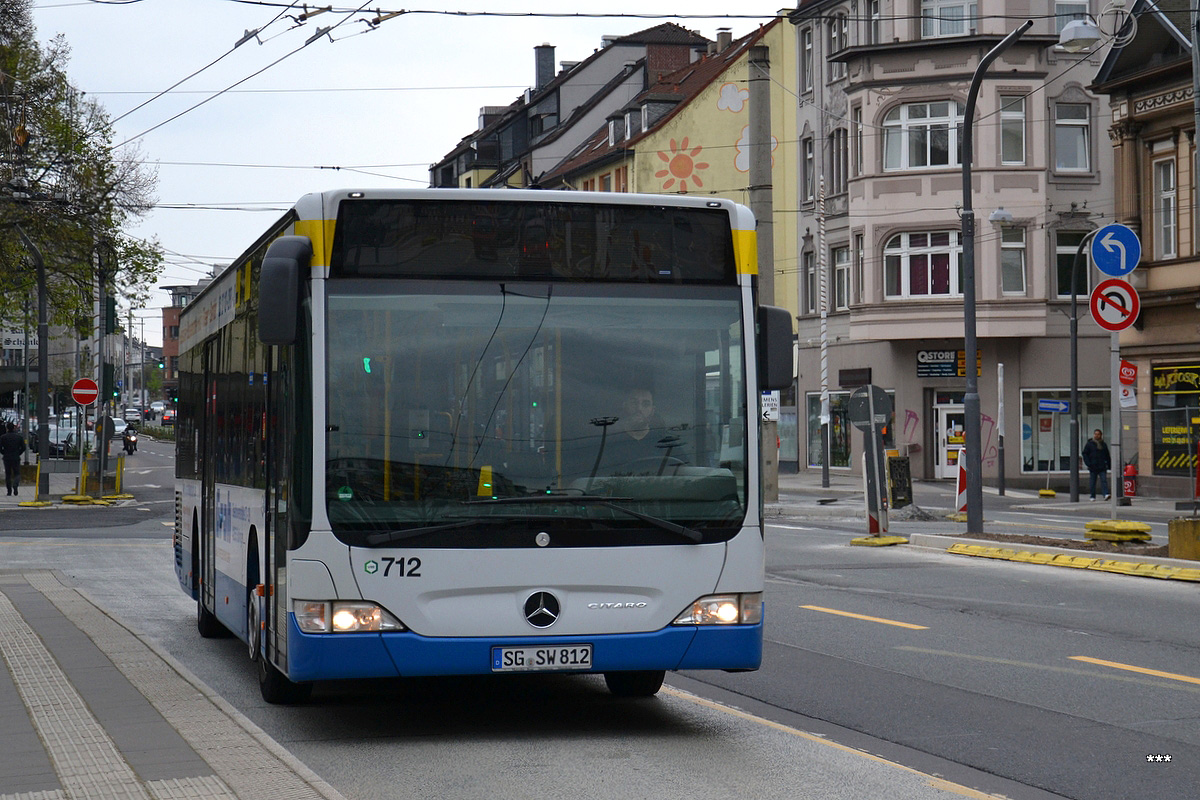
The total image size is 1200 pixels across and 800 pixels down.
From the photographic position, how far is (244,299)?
10.3 meters

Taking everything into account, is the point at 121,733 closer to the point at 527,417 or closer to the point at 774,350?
the point at 527,417

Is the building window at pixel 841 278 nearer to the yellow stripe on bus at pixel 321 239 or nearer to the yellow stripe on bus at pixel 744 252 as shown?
the yellow stripe on bus at pixel 744 252

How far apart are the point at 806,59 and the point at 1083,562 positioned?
35612 millimetres

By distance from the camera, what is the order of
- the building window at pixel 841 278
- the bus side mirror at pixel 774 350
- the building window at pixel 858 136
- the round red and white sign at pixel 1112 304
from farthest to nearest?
the building window at pixel 841 278, the building window at pixel 858 136, the round red and white sign at pixel 1112 304, the bus side mirror at pixel 774 350

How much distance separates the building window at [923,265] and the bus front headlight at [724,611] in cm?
3746

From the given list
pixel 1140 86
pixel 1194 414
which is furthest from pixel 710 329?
pixel 1140 86

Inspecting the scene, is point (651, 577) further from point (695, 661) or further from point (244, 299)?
point (244, 299)

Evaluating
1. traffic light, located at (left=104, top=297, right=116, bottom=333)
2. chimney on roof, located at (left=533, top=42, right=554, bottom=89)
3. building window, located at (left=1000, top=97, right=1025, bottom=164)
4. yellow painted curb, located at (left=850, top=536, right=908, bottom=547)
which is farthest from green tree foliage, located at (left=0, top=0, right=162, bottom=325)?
chimney on roof, located at (left=533, top=42, right=554, bottom=89)

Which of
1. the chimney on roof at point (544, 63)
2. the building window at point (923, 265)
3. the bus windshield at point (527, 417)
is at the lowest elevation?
the bus windshield at point (527, 417)

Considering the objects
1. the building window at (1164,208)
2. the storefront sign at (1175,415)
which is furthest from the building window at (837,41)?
the storefront sign at (1175,415)

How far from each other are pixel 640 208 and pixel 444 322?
118 centimetres

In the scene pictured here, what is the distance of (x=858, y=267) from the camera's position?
4675cm

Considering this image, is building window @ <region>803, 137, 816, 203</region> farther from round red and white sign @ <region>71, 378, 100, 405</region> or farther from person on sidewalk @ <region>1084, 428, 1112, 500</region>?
round red and white sign @ <region>71, 378, 100, 405</region>

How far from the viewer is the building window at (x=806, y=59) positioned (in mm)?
51312
